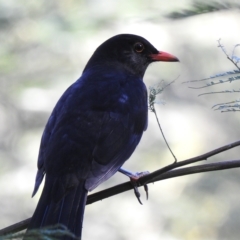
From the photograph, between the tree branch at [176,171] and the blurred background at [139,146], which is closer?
the tree branch at [176,171]

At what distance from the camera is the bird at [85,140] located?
4.16m

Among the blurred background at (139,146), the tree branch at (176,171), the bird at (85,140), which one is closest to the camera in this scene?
the tree branch at (176,171)

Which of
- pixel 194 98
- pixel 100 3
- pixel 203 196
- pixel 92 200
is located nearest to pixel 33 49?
pixel 100 3

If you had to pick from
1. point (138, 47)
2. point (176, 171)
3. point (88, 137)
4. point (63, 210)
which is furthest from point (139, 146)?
point (176, 171)

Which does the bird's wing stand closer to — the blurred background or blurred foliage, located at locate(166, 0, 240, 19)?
blurred foliage, located at locate(166, 0, 240, 19)

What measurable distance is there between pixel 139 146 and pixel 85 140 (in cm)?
519

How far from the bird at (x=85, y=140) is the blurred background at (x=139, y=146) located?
11.0ft

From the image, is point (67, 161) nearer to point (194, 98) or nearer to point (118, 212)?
point (118, 212)

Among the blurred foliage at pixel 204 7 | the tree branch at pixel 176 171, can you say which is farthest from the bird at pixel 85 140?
the blurred foliage at pixel 204 7

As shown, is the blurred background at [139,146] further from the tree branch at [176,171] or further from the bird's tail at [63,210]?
the tree branch at [176,171]

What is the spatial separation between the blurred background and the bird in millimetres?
3353

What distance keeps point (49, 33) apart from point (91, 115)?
4.50 m

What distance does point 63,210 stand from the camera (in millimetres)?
4102

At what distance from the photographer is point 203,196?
366 inches
